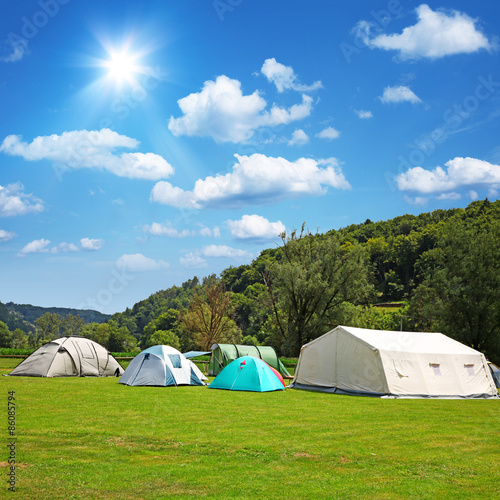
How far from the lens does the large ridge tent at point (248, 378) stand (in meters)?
20.0

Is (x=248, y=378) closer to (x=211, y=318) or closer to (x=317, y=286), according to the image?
(x=317, y=286)

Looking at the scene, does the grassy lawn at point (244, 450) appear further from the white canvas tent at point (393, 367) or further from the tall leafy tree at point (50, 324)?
the tall leafy tree at point (50, 324)

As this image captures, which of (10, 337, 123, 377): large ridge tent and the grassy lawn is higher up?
(10, 337, 123, 377): large ridge tent

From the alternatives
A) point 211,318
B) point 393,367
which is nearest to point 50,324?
point 211,318

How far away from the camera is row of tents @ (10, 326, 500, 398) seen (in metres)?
20.5

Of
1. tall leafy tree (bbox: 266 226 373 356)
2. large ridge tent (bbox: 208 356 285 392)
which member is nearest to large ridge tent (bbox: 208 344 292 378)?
large ridge tent (bbox: 208 356 285 392)

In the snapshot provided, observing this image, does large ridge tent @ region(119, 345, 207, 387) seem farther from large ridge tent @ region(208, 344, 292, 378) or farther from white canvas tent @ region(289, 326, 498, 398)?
large ridge tent @ region(208, 344, 292, 378)

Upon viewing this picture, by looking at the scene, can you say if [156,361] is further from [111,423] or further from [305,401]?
[111,423]

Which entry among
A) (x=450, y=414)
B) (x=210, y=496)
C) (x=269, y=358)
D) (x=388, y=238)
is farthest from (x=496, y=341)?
(x=388, y=238)

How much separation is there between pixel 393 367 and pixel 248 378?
19.8 feet

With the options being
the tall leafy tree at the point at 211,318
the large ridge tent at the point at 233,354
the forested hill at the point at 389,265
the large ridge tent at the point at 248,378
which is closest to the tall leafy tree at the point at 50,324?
the forested hill at the point at 389,265

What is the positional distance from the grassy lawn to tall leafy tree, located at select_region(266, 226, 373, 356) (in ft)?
88.9

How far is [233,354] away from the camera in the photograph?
28.4 metres

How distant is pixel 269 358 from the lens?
96.5 ft
